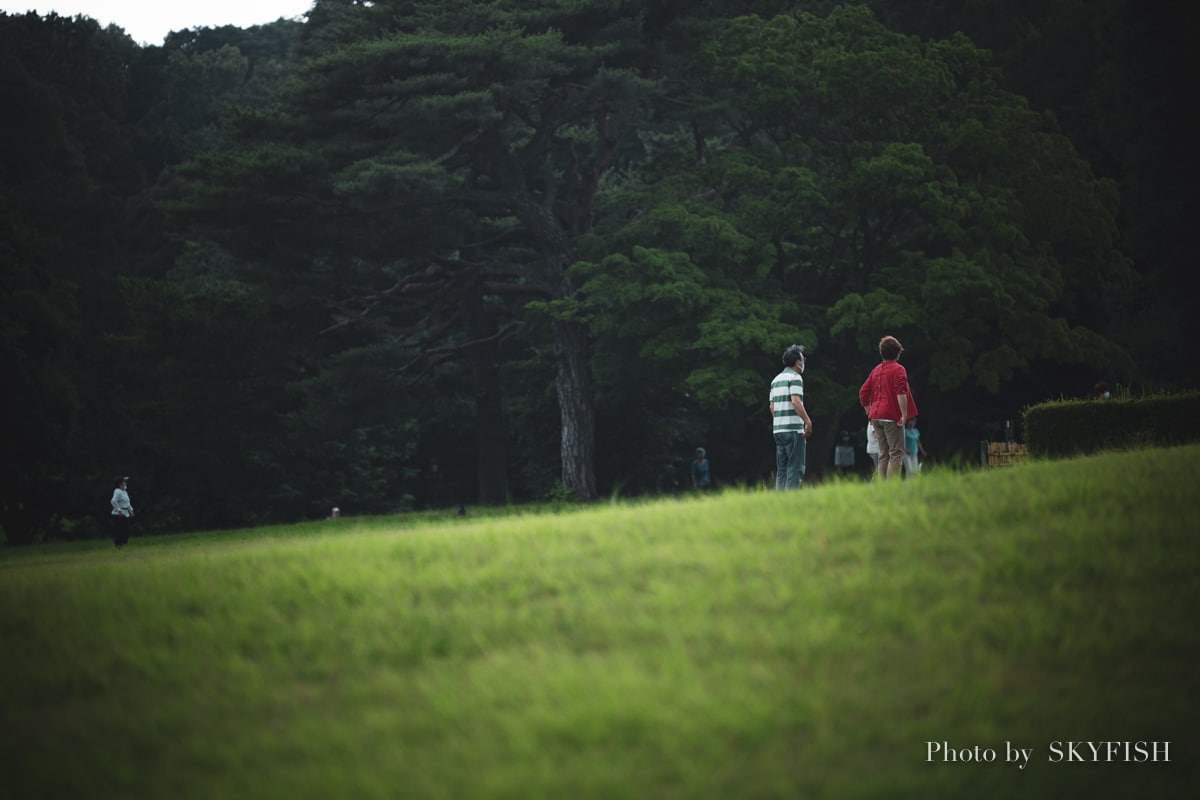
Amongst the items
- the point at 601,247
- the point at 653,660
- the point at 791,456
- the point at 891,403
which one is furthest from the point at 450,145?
the point at 653,660

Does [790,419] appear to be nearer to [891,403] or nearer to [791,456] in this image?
[791,456]

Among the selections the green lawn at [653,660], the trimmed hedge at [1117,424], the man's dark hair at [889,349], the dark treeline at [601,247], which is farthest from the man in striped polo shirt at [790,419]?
the dark treeline at [601,247]

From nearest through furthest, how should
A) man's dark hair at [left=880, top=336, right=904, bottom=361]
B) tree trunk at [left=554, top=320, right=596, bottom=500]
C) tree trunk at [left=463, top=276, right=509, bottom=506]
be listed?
man's dark hair at [left=880, top=336, right=904, bottom=361], tree trunk at [left=554, top=320, right=596, bottom=500], tree trunk at [left=463, top=276, right=509, bottom=506]

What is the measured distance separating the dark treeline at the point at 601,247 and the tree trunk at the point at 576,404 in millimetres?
92

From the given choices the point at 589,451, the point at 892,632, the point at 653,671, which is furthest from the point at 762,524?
the point at 589,451

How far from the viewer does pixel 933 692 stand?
5938 millimetres

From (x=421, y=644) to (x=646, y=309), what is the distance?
2281cm

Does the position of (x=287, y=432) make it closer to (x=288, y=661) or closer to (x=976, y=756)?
(x=288, y=661)

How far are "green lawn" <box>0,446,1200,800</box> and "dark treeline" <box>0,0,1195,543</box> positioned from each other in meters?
18.8

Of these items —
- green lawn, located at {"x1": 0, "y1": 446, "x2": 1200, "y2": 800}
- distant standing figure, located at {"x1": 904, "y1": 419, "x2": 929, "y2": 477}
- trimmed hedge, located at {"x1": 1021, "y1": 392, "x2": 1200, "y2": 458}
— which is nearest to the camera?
green lawn, located at {"x1": 0, "y1": 446, "x2": 1200, "y2": 800}

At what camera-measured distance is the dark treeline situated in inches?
1138

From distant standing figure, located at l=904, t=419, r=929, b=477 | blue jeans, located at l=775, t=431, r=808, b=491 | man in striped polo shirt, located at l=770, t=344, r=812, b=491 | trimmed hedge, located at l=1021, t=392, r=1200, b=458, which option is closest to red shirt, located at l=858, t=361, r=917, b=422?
distant standing figure, located at l=904, t=419, r=929, b=477

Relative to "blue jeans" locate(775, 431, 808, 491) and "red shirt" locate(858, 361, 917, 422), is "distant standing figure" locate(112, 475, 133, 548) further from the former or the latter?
"red shirt" locate(858, 361, 917, 422)

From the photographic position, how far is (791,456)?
14.5 m
